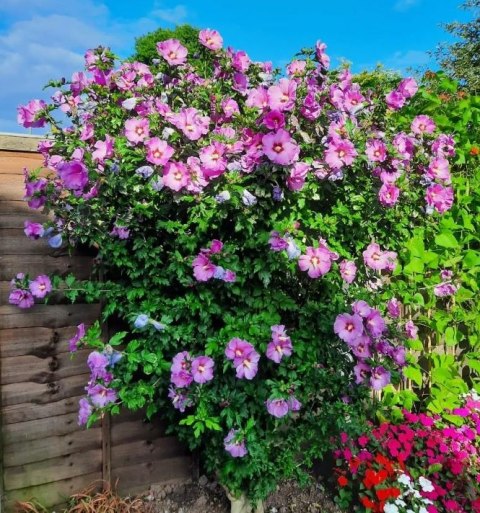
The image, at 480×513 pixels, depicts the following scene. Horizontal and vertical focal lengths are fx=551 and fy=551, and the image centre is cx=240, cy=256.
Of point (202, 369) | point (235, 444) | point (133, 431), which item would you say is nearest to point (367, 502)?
point (235, 444)

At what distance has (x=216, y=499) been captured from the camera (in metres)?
2.80

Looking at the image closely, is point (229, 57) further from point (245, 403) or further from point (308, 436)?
point (308, 436)

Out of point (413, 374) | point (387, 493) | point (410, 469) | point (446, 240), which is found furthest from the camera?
point (413, 374)

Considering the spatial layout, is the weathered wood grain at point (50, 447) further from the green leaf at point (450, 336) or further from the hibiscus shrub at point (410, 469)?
the green leaf at point (450, 336)

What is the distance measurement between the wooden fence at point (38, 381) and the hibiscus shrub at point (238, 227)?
0.18m

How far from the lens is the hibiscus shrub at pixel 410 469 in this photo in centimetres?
251

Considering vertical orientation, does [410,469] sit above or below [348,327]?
below

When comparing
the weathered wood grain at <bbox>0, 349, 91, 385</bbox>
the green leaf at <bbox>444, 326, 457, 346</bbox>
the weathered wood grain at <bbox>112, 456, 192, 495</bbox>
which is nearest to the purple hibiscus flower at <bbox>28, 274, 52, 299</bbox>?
the weathered wood grain at <bbox>0, 349, 91, 385</bbox>

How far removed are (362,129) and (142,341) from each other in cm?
124

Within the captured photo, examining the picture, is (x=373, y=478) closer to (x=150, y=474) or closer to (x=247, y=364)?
(x=247, y=364)

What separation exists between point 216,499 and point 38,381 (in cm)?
107

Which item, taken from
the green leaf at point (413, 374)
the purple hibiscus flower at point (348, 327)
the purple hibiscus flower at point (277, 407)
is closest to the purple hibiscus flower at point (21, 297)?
the purple hibiscus flower at point (277, 407)

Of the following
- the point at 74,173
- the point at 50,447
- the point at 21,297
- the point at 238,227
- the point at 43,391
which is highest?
the point at 74,173

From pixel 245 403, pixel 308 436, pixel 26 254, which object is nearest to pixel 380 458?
pixel 308 436
